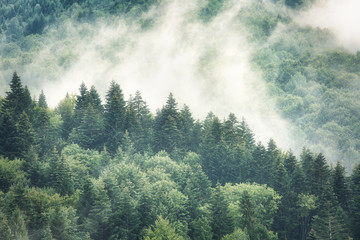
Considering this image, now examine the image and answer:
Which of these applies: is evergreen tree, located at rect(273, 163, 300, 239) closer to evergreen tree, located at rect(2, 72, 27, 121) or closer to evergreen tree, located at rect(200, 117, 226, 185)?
evergreen tree, located at rect(200, 117, 226, 185)

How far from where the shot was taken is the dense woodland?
81.5m

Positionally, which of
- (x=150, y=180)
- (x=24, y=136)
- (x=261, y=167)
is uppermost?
(x=24, y=136)

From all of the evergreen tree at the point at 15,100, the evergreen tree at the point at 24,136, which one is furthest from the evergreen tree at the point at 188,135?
the evergreen tree at the point at 15,100

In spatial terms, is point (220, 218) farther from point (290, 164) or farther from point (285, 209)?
point (290, 164)

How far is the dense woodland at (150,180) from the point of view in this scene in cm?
8150

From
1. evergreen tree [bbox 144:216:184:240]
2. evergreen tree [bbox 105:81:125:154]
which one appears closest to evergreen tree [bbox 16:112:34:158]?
evergreen tree [bbox 105:81:125:154]

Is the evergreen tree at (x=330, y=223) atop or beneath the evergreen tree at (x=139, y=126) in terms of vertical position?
beneath

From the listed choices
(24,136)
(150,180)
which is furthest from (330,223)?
(24,136)

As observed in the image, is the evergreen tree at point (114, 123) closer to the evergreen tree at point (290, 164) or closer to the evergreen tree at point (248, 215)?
the evergreen tree at point (290, 164)

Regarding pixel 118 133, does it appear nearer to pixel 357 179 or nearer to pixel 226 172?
pixel 226 172

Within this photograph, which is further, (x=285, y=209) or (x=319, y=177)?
(x=319, y=177)

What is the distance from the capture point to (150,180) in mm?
101750

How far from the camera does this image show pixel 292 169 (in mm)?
Answer: 106438

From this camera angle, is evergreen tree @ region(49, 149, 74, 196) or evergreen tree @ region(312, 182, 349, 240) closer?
evergreen tree @ region(312, 182, 349, 240)
